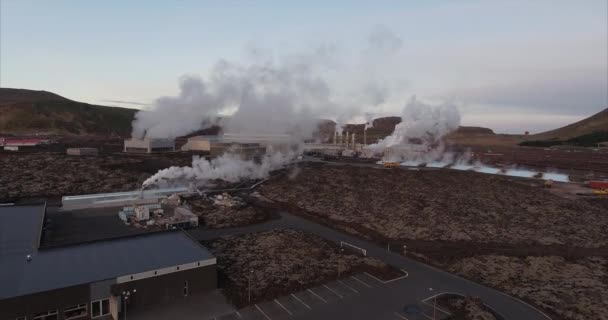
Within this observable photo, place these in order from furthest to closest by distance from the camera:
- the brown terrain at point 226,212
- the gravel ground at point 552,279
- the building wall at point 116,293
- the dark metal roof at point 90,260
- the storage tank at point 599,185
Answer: the storage tank at point 599,185 → the brown terrain at point 226,212 → the gravel ground at point 552,279 → the dark metal roof at point 90,260 → the building wall at point 116,293

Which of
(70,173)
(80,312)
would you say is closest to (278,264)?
(80,312)

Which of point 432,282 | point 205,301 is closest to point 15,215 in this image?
point 205,301

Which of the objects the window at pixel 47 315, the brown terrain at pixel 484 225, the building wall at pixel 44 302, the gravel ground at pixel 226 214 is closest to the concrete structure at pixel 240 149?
the brown terrain at pixel 484 225

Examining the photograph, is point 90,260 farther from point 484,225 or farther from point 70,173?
point 70,173

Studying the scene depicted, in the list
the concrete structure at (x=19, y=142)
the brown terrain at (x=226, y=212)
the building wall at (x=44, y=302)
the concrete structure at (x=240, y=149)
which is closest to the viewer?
the building wall at (x=44, y=302)

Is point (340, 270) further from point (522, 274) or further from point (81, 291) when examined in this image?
point (81, 291)

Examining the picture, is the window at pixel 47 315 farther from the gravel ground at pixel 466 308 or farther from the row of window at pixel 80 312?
the gravel ground at pixel 466 308

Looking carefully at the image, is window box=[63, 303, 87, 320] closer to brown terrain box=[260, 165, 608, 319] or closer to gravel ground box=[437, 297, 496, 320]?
gravel ground box=[437, 297, 496, 320]
